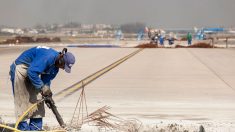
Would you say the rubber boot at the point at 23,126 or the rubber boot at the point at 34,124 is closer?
the rubber boot at the point at 23,126

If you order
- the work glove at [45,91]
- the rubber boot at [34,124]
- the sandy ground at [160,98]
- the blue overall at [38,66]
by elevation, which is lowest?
the sandy ground at [160,98]

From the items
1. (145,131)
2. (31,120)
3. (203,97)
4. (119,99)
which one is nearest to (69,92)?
(119,99)

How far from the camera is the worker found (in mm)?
7293

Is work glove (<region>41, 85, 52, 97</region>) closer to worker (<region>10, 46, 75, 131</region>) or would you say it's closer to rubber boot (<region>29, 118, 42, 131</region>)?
worker (<region>10, 46, 75, 131</region>)

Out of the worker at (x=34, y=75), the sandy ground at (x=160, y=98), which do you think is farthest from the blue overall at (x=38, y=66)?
the sandy ground at (x=160, y=98)

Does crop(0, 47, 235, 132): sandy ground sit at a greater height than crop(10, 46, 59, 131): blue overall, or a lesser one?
lesser

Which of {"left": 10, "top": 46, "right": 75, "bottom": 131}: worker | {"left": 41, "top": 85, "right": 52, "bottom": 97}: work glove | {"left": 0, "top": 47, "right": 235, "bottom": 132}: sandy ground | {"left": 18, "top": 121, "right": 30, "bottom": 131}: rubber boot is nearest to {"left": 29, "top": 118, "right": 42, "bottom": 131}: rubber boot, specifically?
{"left": 10, "top": 46, "right": 75, "bottom": 131}: worker

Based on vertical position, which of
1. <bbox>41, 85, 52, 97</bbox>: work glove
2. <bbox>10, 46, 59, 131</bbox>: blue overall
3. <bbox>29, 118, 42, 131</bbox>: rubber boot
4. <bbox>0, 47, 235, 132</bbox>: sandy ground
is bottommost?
<bbox>0, 47, 235, 132</bbox>: sandy ground

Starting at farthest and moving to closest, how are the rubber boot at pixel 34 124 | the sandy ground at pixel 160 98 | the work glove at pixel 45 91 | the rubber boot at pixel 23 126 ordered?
the sandy ground at pixel 160 98
the rubber boot at pixel 34 124
the rubber boot at pixel 23 126
the work glove at pixel 45 91

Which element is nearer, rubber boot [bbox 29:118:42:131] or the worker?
the worker

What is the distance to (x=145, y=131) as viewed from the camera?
31.4 feet

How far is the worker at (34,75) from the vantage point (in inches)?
287

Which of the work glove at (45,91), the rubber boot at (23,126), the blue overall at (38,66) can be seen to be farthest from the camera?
the rubber boot at (23,126)

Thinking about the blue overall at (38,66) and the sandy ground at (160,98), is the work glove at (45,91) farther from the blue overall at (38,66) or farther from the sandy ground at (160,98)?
the sandy ground at (160,98)
